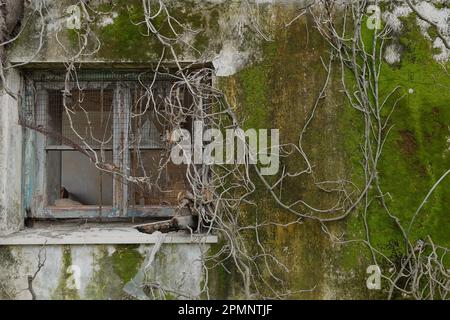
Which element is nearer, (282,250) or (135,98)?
(282,250)

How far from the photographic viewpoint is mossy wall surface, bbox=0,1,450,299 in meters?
3.69

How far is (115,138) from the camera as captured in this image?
4008mm

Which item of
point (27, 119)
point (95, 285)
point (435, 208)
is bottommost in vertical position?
point (95, 285)

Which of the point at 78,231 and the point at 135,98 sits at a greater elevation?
the point at 135,98

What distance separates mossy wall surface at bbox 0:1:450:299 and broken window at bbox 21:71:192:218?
0.29m

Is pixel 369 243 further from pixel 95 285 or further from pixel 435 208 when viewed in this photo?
pixel 95 285

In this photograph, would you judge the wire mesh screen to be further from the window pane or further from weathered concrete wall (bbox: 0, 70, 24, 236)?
weathered concrete wall (bbox: 0, 70, 24, 236)

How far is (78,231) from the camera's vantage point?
→ 384 centimetres

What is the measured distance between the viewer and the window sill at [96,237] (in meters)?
3.68

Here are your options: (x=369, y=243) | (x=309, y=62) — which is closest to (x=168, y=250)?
(x=369, y=243)

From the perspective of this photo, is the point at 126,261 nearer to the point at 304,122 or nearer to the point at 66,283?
the point at 66,283

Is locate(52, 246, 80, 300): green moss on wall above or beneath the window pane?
beneath

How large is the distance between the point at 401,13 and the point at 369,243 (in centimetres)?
169

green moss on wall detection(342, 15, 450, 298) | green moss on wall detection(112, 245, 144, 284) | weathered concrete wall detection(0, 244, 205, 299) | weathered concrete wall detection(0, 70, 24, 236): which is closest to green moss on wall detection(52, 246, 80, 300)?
weathered concrete wall detection(0, 244, 205, 299)
